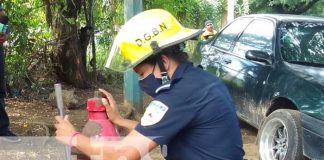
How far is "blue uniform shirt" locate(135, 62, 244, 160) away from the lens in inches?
77.2

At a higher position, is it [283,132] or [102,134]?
[102,134]

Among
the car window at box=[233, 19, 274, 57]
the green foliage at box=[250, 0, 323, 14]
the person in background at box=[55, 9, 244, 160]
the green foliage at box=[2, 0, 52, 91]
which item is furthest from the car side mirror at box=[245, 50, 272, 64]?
the green foliage at box=[250, 0, 323, 14]

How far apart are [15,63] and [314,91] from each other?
433 cm

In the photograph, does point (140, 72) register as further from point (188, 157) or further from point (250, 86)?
point (250, 86)

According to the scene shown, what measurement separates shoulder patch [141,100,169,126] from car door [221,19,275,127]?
334 cm

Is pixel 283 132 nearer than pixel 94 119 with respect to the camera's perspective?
No

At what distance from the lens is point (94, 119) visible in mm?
2236

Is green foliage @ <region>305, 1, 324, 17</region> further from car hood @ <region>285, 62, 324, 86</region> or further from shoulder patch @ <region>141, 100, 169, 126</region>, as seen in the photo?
shoulder patch @ <region>141, 100, 169, 126</region>

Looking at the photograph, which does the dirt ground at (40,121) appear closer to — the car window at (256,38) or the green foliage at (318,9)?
the car window at (256,38)

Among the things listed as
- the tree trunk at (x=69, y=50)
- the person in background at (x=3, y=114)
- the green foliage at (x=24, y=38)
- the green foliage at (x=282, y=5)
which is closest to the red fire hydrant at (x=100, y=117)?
the person in background at (x=3, y=114)

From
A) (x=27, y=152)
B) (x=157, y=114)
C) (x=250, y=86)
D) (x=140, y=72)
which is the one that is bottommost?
(x=27, y=152)

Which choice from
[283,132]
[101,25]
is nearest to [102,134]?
[283,132]

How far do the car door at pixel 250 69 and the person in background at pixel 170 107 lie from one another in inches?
125

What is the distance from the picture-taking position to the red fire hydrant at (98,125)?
218 cm
